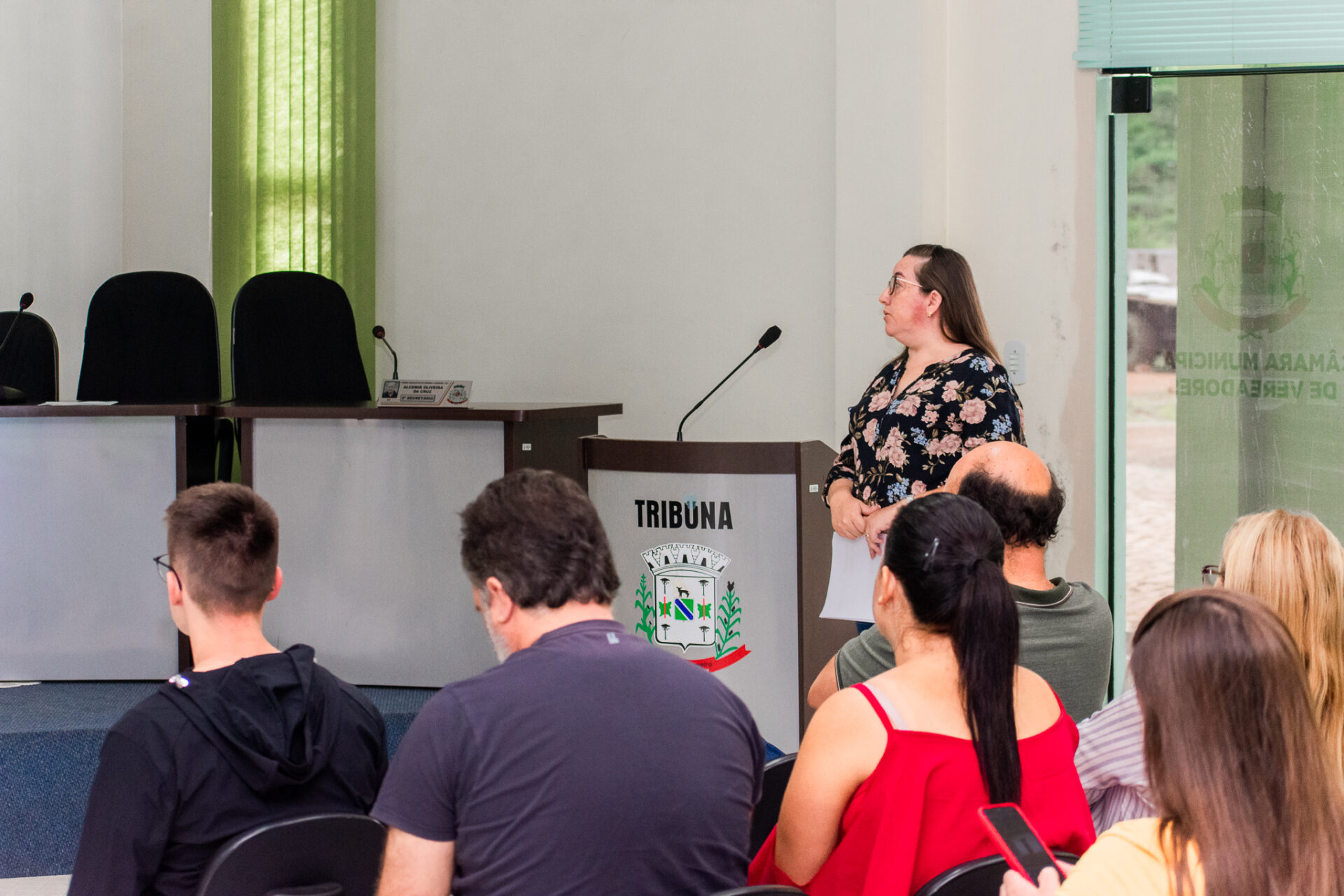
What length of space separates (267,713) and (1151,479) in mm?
2967

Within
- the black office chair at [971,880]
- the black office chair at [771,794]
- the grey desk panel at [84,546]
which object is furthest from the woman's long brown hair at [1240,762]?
the grey desk panel at [84,546]

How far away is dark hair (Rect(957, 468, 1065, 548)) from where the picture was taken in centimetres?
180

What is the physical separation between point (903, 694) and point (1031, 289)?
2.63 metres

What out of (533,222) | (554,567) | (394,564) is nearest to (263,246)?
(533,222)

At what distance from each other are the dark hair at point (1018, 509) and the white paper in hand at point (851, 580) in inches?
32.5

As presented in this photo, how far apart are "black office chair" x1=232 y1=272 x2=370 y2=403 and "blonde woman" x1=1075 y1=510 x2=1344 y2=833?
309 cm

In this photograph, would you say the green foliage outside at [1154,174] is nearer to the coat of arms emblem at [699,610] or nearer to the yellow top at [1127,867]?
the coat of arms emblem at [699,610]

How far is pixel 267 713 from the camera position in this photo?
1.53 m

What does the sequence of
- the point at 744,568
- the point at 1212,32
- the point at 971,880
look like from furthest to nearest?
1. the point at 1212,32
2. the point at 744,568
3. the point at 971,880

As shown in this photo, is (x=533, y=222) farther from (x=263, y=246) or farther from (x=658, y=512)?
(x=658, y=512)

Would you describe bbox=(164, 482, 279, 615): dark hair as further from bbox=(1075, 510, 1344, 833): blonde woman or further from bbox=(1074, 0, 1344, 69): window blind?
bbox=(1074, 0, 1344, 69): window blind

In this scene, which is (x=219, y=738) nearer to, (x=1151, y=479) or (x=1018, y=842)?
(x=1018, y=842)

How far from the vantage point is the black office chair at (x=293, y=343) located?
4.10 metres

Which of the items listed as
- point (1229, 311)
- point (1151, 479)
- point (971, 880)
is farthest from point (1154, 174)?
point (971, 880)
